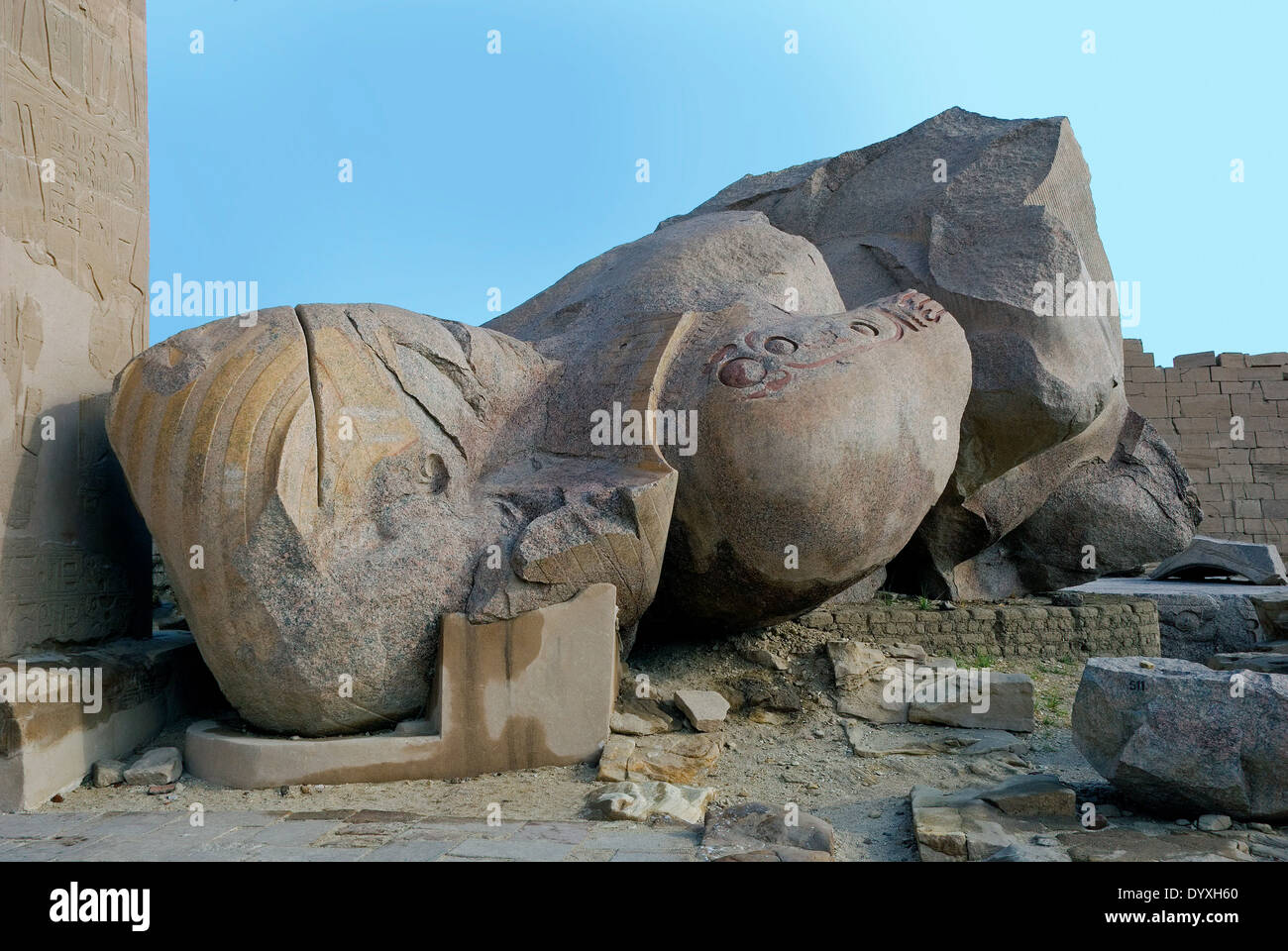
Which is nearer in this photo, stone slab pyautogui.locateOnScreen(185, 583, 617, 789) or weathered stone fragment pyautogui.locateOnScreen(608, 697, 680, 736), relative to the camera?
stone slab pyautogui.locateOnScreen(185, 583, 617, 789)

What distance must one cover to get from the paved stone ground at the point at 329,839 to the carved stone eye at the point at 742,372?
1.72 m

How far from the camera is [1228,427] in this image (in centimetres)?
1568

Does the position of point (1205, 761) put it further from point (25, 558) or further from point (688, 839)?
point (25, 558)

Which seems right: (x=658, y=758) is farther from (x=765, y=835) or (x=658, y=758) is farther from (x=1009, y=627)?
(x=1009, y=627)

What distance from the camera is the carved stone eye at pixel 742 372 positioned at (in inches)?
165

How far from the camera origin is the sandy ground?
3.52 metres

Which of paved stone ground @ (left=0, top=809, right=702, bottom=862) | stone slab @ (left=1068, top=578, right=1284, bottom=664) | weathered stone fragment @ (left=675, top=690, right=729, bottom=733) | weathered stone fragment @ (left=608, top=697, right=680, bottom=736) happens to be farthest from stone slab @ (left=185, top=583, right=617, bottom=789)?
stone slab @ (left=1068, top=578, right=1284, bottom=664)

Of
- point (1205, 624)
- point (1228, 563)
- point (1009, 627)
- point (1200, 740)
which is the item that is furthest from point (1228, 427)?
point (1200, 740)

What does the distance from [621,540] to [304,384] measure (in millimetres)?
1283

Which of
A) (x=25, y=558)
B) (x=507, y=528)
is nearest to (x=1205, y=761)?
(x=507, y=528)

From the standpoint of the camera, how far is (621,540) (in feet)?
13.2

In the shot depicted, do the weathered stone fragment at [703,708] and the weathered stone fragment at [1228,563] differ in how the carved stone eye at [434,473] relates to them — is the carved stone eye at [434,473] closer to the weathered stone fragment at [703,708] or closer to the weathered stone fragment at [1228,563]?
the weathered stone fragment at [703,708]

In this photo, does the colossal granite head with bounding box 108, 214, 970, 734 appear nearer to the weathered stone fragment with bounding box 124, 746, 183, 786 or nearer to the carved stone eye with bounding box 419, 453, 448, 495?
the carved stone eye with bounding box 419, 453, 448, 495

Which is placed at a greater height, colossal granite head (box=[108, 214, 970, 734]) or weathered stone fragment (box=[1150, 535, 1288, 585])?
colossal granite head (box=[108, 214, 970, 734])
